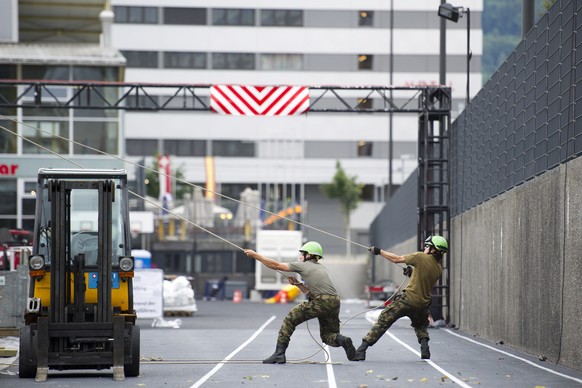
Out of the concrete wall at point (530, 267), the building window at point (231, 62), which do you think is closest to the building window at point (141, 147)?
the building window at point (231, 62)

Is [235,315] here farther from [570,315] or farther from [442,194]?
[570,315]

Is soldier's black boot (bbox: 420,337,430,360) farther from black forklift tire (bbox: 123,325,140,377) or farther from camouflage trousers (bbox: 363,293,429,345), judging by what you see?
black forklift tire (bbox: 123,325,140,377)

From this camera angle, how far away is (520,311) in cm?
2364

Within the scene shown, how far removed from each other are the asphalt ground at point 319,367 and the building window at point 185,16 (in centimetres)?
7103

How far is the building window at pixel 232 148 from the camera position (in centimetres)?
9931

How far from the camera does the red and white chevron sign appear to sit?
36625 mm

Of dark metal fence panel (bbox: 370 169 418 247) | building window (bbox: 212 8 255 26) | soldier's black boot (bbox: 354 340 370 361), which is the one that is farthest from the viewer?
building window (bbox: 212 8 255 26)

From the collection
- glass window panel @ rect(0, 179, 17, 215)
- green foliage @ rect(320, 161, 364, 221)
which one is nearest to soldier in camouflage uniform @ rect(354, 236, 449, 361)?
glass window panel @ rect(0, 179, 17, 215)

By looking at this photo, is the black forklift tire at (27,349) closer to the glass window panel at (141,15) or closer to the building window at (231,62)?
the building window at (231,62)

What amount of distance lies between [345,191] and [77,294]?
75.2 meters

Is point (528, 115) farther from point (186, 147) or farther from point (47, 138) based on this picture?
point (186, 147)

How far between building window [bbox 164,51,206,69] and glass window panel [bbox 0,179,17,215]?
Result: 143ft

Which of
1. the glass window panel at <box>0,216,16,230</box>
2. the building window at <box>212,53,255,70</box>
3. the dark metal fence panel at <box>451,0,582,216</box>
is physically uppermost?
the building window at <box>212,53,255,70</box>

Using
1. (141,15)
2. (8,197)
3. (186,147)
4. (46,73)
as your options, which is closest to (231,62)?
(186,147)
